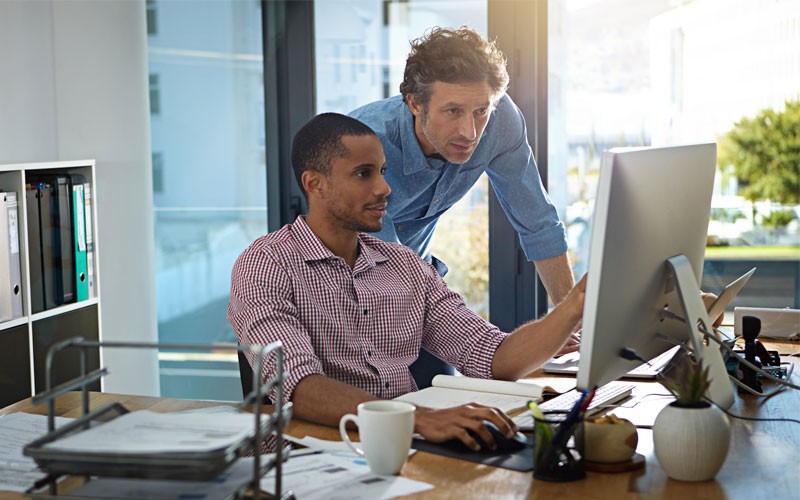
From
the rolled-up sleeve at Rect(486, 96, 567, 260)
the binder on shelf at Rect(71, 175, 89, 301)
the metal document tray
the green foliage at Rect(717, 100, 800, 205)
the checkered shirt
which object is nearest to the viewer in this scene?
the metal document tray

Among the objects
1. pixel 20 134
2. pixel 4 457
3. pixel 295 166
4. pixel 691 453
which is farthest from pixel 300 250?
pixel 20 134

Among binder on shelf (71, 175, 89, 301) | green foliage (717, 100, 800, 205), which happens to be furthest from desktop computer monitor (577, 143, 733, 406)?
binder on shelf (71, 175, 89, 301)

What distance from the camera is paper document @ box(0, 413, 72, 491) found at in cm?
130

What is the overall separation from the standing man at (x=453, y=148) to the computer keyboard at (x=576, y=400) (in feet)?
2.17

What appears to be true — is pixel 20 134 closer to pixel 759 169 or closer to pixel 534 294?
pixel 534 294

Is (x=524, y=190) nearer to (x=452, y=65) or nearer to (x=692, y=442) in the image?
(x=452, y=65)

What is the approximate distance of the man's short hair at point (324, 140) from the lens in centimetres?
196

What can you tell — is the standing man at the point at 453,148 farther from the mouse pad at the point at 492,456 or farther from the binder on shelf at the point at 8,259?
the binder on shelf at the point at 8,259

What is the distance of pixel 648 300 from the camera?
4.69ft

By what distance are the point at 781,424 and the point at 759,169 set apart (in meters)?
1.90

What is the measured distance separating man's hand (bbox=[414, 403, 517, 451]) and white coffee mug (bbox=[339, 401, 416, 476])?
0.47 feet

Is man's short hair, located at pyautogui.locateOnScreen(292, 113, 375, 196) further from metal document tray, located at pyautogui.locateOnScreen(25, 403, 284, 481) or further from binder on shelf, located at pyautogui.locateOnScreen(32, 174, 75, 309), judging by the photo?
binder on shelf, located at pyautogui.locateOnScreen(32, 174, 75, 309)

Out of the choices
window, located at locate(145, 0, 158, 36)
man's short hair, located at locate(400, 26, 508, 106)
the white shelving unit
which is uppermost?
window, located at locate(145, 0, 158, 36)

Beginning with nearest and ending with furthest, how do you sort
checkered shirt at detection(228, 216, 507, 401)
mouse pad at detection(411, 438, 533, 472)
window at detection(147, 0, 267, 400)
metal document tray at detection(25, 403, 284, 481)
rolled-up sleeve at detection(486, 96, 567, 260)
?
metal document tray at detection(25, 403, 284, 481), mouse pad at detection(411, 438, 533, 472), checkered shirt at detection(228, 216, 507, 401), rolled-up sleeve at detection(486, 96, 567, 260), window at detection(147, 0, 267, 400)
